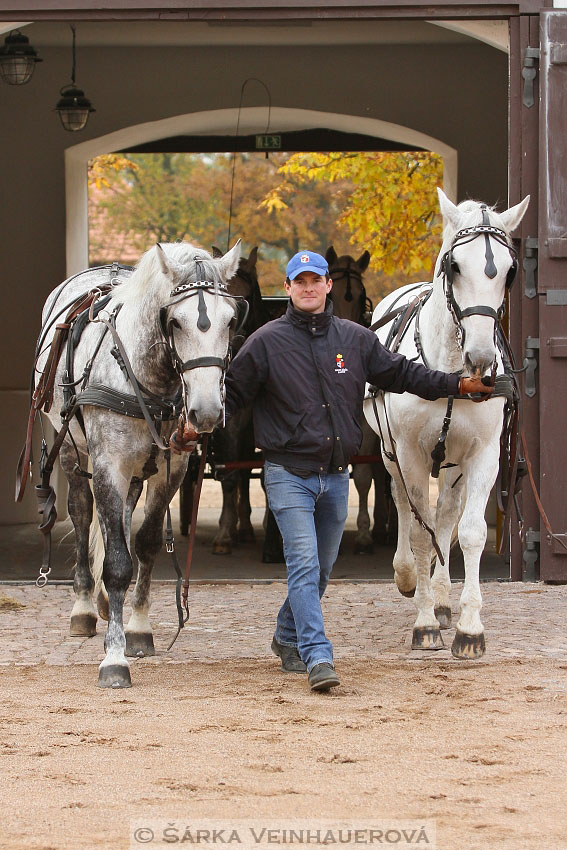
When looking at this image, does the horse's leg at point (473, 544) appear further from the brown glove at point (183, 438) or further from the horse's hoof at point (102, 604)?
the horse's hoof at point (102, 604)

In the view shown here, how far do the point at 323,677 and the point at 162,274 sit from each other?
1.87 metres

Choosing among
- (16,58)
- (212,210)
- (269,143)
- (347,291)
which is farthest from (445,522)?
(212,210)

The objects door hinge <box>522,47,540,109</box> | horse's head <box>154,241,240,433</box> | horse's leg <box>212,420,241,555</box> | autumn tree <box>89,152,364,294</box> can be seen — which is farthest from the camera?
autumn tree <box>89,152,364,294</box>

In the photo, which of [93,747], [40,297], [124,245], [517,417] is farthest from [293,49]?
[124,245]

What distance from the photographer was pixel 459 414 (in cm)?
605

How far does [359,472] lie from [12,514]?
4.12 m

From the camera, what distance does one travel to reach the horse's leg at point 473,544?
5977mm

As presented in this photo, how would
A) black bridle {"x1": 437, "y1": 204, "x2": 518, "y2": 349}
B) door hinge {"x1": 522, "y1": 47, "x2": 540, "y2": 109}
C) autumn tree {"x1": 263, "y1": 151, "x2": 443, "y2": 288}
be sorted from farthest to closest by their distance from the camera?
autumn tree {"x1": 263, "y1": 151, "x2": 443, "y2": 288} < door hinge {"x1": 522, "y1": 47, "x2": 540, "y2": 109} < black bridle {"x1": 437, "y1": 204, "x2": 518, "y2": 349}

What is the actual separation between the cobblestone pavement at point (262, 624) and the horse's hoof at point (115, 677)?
59cm

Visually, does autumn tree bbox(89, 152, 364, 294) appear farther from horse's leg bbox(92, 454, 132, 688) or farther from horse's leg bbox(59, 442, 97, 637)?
horse's leg bbox(92, 454, 132, 688)

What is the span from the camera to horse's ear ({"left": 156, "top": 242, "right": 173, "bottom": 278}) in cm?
530

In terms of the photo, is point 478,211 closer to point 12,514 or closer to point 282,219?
point 12,514

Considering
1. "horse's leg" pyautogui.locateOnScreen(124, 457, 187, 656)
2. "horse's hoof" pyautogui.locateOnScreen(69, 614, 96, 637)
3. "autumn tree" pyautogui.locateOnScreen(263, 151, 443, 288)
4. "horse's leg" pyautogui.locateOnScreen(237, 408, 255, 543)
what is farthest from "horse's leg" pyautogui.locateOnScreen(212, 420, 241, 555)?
"autumn tree" pyautogui.locateOnScreen(263, 151, 443, 288)

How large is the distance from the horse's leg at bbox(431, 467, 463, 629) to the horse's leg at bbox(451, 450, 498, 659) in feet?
2.05
